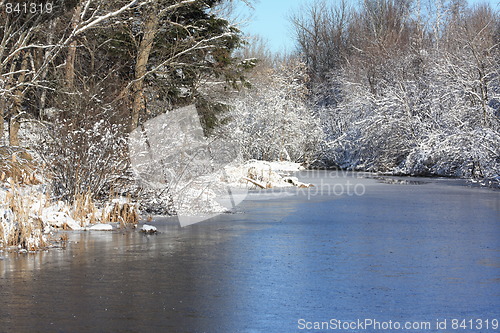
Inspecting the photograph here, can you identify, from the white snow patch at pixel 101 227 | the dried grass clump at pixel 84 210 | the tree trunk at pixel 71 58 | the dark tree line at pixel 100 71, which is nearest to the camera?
the white snow patch at pixel 101 227

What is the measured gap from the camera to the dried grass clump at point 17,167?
1664 centimetres

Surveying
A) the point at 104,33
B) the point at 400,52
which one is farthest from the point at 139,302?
the point at 400,52

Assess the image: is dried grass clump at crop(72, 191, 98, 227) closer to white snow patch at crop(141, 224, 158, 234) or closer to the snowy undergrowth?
the snowy undergrowth

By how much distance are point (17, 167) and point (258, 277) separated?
9.05 meters

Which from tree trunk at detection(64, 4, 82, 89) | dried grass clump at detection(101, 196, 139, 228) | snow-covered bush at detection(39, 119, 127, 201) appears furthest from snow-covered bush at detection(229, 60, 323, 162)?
dried grass clump at detection(101, 196, 139, 228)

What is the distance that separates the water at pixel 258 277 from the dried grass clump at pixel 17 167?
11.4 feet

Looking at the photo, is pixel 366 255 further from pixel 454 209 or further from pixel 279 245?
A: pixel 454 209

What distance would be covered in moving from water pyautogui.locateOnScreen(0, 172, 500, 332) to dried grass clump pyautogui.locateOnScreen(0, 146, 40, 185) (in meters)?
3.49

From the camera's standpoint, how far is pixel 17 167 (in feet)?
55.5

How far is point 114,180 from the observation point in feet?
55.5

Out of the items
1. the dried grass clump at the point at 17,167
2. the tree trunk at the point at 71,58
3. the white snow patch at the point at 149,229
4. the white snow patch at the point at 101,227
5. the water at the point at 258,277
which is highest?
the tree trunk at the point at 71,58

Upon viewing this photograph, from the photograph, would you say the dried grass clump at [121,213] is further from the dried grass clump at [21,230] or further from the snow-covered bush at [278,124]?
the snow-covered bush at [278,124]

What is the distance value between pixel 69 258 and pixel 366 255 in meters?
4.71

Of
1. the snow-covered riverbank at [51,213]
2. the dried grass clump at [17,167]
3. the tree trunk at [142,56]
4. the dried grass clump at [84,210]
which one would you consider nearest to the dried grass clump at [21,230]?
the snow-covered riverbank at [51,213]
